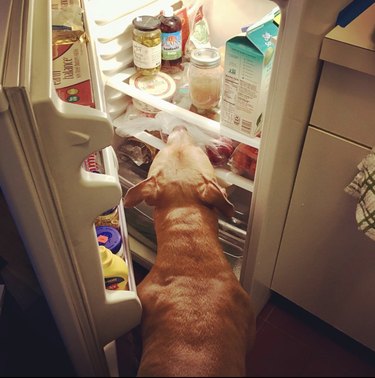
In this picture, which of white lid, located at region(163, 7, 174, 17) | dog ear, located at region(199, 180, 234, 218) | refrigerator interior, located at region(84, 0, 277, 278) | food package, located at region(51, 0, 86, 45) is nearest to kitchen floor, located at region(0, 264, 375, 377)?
refrigerator interior, located at region(84, 0, 277, 278)

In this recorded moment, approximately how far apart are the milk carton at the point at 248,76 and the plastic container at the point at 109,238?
37 centimetres

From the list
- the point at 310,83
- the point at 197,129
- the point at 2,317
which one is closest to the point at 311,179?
the point at 310,83

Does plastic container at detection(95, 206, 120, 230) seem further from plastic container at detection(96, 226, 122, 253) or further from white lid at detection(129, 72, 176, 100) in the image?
white lid at detection(129, 72, 176, 100)

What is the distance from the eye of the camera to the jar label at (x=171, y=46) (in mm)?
1271

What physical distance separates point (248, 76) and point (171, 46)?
384mm

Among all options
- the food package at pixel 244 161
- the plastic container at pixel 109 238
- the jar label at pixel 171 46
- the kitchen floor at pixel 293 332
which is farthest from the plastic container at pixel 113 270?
the jar label at pixel 171 46

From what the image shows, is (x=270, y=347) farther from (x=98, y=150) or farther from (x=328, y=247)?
(x=98, y=150)

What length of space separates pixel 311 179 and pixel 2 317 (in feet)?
2.60

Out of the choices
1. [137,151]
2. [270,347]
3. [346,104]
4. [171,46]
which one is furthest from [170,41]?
[270,347]

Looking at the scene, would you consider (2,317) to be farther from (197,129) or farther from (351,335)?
(351,335)

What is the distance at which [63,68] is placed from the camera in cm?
96

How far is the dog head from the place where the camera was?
1025mm

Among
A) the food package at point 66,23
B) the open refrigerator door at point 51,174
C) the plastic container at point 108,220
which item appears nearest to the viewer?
the open refrigerator door at point 51,174

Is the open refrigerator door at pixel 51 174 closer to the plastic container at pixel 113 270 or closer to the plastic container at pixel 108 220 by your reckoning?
the plastic container at pixel 113 270
